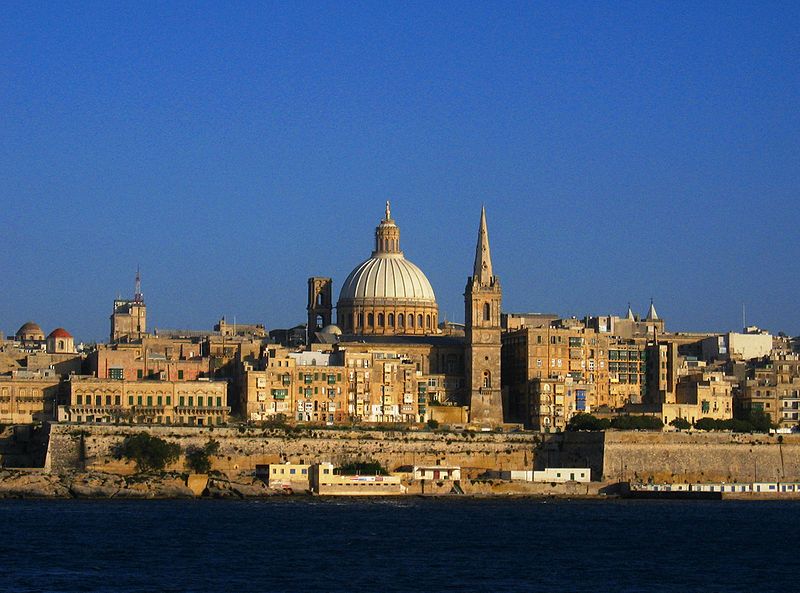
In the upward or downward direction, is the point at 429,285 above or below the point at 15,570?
above

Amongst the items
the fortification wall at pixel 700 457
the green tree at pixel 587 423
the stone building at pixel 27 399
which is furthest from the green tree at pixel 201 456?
the fortification wall at pixel 700 457

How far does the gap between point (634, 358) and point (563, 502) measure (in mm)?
21696

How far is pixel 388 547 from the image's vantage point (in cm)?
6391

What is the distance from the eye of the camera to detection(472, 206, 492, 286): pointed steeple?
351ft

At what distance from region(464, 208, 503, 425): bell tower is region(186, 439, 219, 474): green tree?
16961 mm

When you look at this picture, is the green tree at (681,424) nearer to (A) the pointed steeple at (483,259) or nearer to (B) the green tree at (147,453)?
(A) the pointed steeple at (483,259)

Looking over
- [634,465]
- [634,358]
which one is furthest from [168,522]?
[634,358]

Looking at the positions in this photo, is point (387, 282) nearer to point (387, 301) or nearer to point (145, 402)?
point (387, 301)

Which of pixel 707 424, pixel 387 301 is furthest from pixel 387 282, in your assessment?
pixel 707 424

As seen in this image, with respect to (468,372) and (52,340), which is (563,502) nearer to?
(468,372)

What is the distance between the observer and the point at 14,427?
93.5 m

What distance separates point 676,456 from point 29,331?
187 ft

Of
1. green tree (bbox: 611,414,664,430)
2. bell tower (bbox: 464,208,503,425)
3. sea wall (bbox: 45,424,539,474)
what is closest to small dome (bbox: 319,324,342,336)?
bell tower (bbox: 464,208,503,425)

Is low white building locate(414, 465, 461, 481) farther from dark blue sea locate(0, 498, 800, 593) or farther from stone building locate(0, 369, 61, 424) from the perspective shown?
stone building locate(0, 369, 61, 424)
